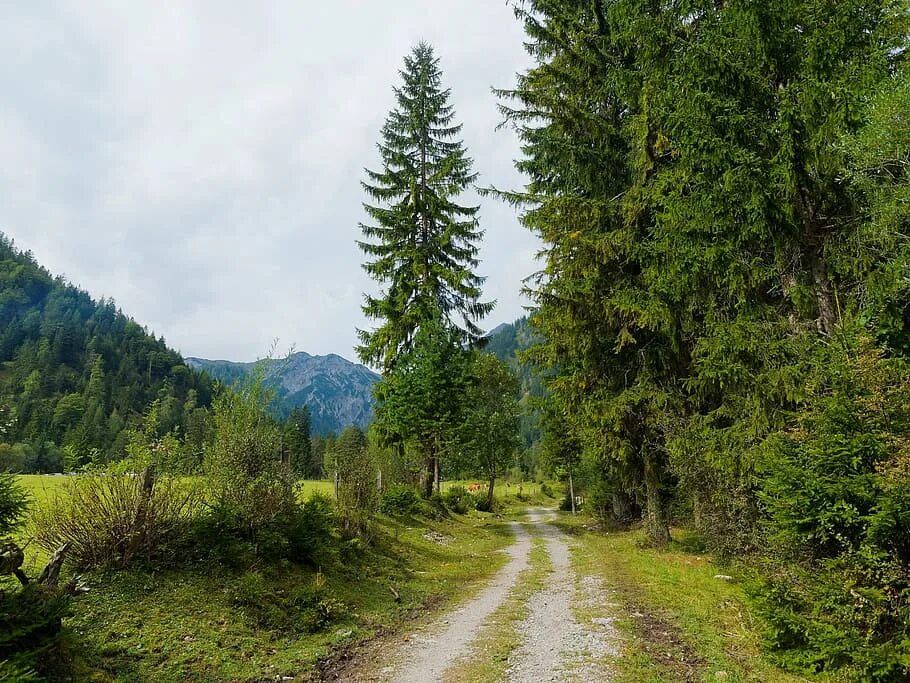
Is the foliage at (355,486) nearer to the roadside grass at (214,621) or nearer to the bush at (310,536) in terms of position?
the bush at (310,536)

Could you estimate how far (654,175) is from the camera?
1349 cm

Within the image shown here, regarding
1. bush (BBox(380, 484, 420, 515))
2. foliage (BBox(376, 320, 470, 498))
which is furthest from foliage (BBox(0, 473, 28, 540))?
foliage (BBox(376, 320, 470, 498))

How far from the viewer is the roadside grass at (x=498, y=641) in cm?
558

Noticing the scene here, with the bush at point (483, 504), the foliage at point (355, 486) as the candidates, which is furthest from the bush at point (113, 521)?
the bush at point (483, 504)

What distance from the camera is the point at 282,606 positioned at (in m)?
7.56

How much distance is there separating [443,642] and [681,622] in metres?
3.78

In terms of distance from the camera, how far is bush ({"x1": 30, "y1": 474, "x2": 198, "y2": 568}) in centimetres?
696

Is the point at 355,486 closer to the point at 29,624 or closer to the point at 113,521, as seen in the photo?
the point at 113,521

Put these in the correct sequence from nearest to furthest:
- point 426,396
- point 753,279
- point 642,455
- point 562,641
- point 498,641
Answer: point 562,641 → point 498,641 → point 753,279 → point 642,455 → point 426,396

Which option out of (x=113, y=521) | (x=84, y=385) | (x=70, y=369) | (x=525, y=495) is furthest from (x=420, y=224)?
(x=70, y=369)

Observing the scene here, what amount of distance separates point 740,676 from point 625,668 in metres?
1.23

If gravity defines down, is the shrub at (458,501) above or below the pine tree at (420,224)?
below

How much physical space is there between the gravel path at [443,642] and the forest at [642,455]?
0.22ft

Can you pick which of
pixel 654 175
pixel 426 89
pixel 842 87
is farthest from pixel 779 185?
pixel 426 89
